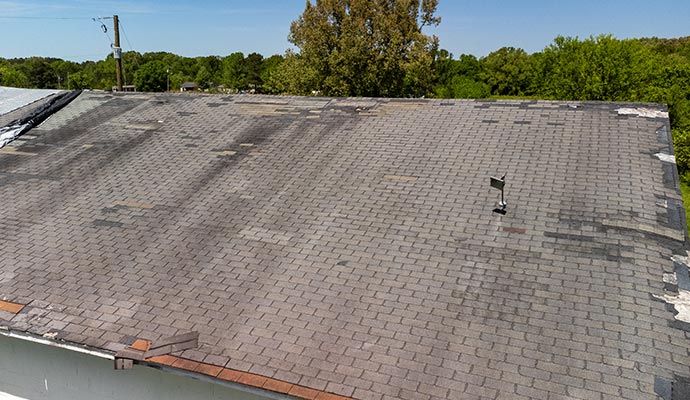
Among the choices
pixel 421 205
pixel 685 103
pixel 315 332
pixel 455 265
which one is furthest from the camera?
pixel 685 103

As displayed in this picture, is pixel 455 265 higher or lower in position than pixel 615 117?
lower

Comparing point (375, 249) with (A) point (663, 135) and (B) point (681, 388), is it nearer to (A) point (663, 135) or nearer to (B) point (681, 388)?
(B) point (681, 388)

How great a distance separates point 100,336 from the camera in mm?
6758

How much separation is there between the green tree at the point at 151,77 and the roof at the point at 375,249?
7992 centimetres

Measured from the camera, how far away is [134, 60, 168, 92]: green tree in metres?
86.6

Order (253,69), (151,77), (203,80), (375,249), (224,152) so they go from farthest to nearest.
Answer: (203,80) < (253,69) < (151,77) < (224,152) < (375,249)

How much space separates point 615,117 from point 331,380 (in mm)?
9465

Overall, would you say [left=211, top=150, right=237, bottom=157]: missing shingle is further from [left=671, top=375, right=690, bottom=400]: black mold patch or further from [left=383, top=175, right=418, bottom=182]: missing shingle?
[left=671, top=375, right=690, bottom=400]: black mold patch

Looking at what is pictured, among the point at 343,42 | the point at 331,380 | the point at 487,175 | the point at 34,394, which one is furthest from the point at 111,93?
the point at 343,42

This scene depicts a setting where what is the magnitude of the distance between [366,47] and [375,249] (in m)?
30.8

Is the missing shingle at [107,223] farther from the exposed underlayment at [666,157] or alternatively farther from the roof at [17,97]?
the exposed underlayment at [666,157]

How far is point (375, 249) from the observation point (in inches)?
325

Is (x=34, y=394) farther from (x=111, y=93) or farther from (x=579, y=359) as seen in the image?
(x=111, y=93)

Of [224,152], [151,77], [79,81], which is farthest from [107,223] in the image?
[79,81]
